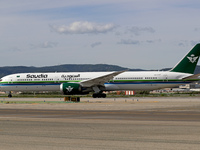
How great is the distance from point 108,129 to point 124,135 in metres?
2.10

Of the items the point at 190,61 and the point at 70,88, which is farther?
the point at 190,61

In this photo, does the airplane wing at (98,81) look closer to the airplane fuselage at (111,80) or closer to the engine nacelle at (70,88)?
the airplane fuselage at (111,80)

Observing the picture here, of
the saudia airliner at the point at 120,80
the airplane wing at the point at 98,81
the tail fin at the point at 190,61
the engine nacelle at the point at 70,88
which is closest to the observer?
the engine nacelle at the point at 70,88

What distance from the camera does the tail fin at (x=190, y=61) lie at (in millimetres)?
60344

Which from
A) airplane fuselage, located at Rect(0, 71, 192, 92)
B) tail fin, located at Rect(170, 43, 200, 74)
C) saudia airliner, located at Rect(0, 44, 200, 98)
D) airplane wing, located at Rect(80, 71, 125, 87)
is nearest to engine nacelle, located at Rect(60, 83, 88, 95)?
saudia airliner, located at Rect(0, 44, 200, 98)

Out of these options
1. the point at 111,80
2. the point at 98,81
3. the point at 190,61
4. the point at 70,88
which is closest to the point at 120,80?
the point at 111,80

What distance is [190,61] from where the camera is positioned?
199 feet

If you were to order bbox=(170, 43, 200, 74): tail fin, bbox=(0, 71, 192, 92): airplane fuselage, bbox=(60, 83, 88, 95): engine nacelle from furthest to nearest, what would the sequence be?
bbox=(170, 43, 200, 74): tail fin < bbox=(0, 71, 192, 92): airplane fuselage < bbox=(60, 83, 88, 95): engine nacelle

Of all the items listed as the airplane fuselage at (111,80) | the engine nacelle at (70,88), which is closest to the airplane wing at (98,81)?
the airplane fuselage at (111,80)

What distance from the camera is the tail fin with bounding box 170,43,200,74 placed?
60.3 m

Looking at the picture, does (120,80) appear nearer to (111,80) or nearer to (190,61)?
(111,80)

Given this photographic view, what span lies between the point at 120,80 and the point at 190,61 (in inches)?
438

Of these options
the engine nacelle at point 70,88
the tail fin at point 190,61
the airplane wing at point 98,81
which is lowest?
the engine nacelle at point 70,88

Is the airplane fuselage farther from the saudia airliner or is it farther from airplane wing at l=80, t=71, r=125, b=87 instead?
airplane wing at l=80, t=71, r=125, b=87
